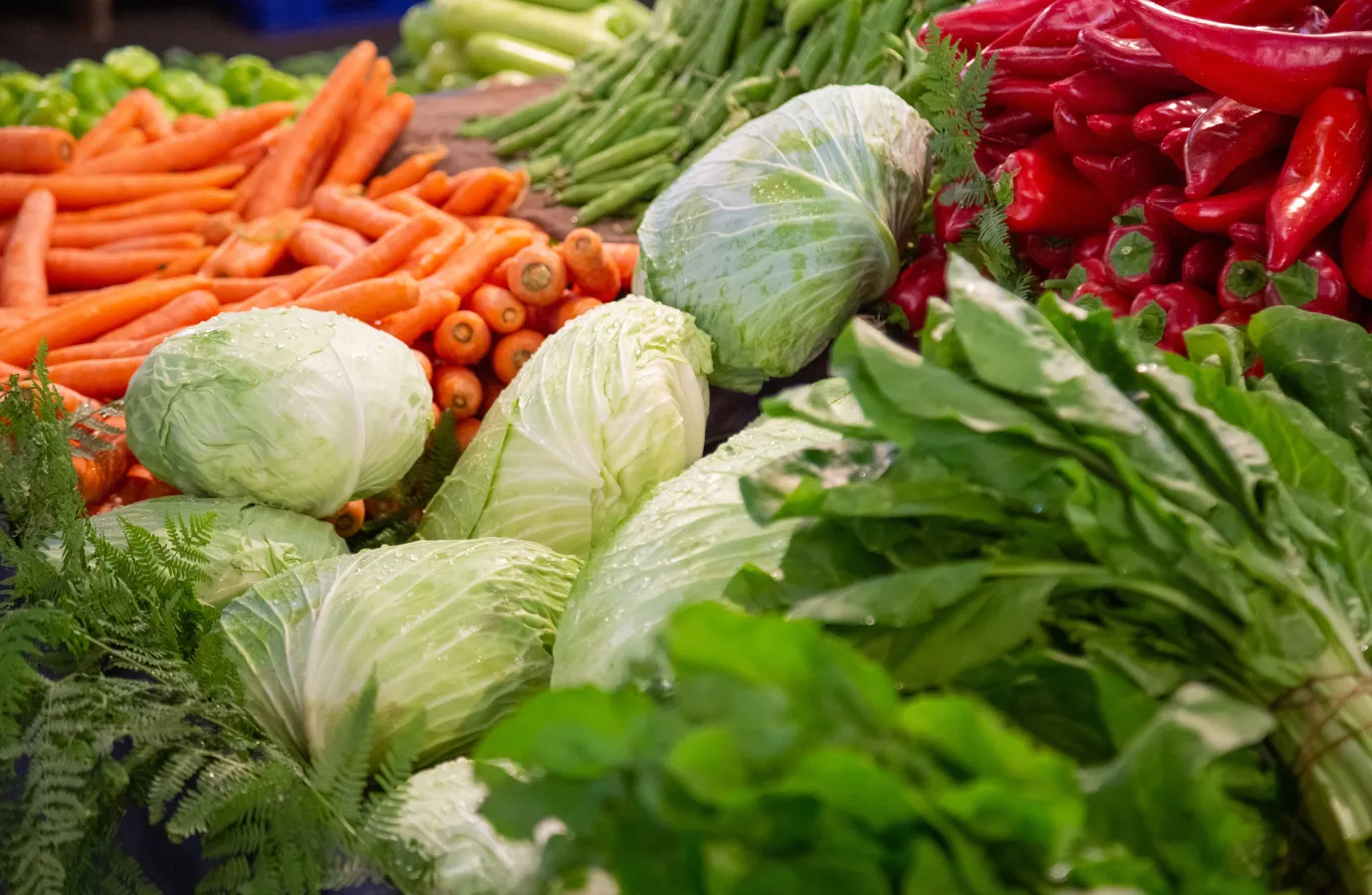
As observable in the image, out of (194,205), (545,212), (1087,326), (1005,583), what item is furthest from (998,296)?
(194,205)

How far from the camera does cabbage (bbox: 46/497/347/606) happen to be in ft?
5.44

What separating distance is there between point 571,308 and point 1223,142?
55.6 inches

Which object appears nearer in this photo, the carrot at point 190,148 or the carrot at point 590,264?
the carrot at point 590,264

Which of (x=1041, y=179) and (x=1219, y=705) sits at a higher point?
(x=1041, y=179)

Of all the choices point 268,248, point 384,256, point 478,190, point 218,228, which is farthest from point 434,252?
point 218,228

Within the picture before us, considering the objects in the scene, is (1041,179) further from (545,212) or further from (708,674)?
(545,212)

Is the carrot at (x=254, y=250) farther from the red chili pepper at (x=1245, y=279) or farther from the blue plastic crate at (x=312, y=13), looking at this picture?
the blue plastic crate at (x=312, y=13)

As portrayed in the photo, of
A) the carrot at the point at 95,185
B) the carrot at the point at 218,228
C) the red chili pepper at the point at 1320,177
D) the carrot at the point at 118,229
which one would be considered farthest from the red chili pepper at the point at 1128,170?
the carrot at the point at 95,185

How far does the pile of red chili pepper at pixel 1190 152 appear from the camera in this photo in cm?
140

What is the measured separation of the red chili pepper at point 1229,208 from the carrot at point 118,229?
2.94 metres

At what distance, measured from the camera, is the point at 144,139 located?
379 cm

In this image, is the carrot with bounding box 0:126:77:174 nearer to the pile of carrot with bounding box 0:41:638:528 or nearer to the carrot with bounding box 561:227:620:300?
the pile of carrot with bounding box 0:41:638:528

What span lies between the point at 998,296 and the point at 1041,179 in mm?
844

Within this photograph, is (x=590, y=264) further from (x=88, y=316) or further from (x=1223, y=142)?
(x=1223, y=142)
